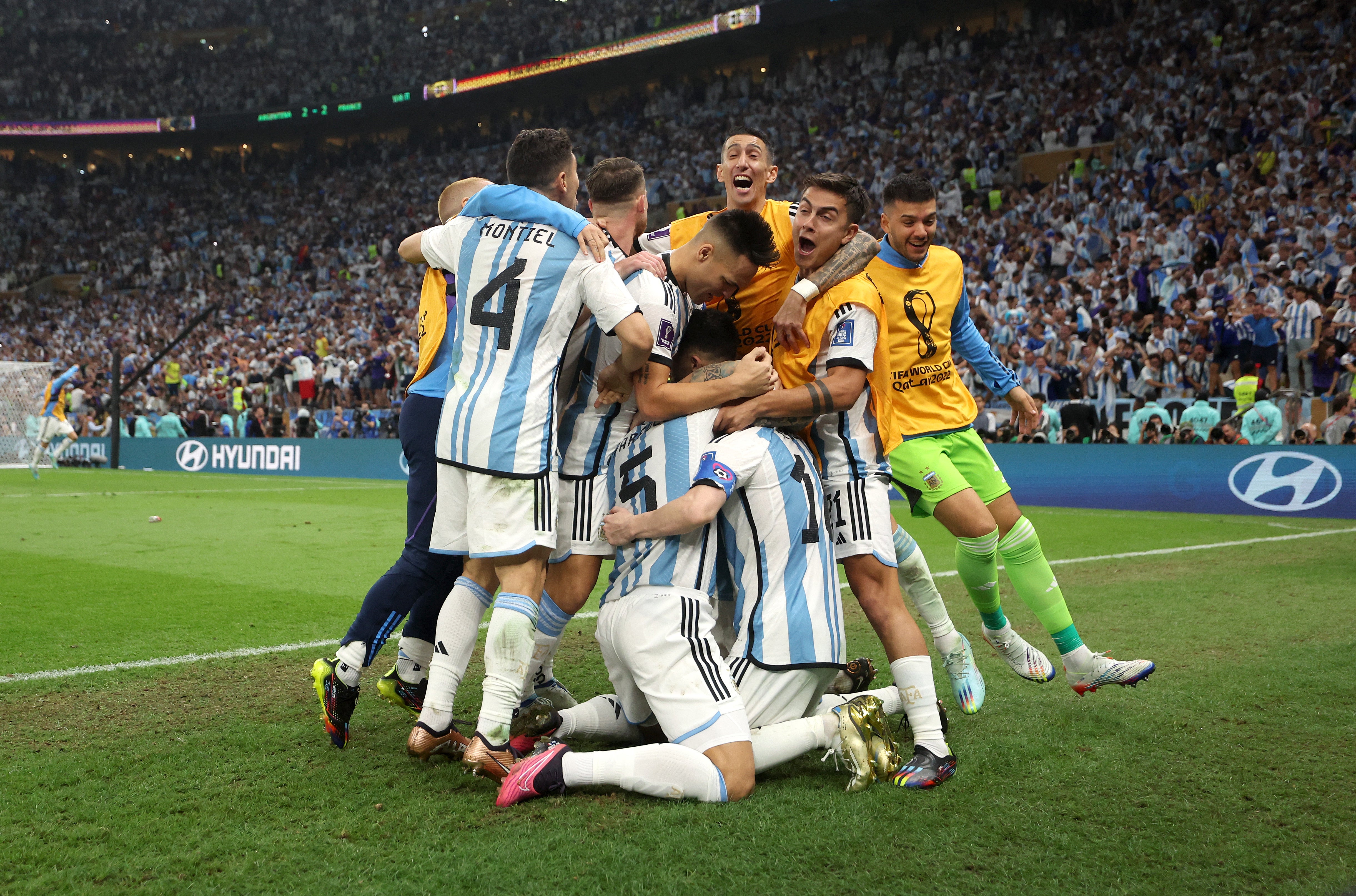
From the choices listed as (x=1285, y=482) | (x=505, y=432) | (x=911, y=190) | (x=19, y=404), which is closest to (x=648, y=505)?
(x=505, y=432)

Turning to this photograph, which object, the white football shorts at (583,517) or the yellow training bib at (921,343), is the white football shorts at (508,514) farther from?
the yellow training bib at (921,343)

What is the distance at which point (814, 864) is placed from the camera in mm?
2551

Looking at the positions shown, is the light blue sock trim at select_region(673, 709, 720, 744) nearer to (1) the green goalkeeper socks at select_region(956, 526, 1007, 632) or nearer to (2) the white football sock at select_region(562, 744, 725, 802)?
(2) the white football sock at select_region(562, 744, 725, 802)

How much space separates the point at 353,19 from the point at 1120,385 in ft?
122

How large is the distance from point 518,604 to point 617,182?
5.41 ft

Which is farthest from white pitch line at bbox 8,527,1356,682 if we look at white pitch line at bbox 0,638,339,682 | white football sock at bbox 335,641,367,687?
white football sock at bbox 335,641,367,687

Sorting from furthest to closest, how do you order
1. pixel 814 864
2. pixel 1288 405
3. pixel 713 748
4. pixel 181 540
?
pixel 1288 405, pixel 181 540, pixel 713 748, pixel 814 864

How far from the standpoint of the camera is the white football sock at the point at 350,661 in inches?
142

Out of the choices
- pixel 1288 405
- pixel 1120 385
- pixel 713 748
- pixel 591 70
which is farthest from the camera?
pixel 591 70

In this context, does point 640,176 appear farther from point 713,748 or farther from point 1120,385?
point 1120,385

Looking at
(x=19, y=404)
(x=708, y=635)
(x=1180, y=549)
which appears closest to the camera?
(x=708, y=635)

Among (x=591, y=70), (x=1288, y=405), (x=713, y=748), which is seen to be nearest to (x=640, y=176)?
(x=713, y=748)

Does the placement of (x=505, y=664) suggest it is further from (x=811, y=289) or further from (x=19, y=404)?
(x=19, y=404)

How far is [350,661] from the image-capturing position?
3.65 metres
